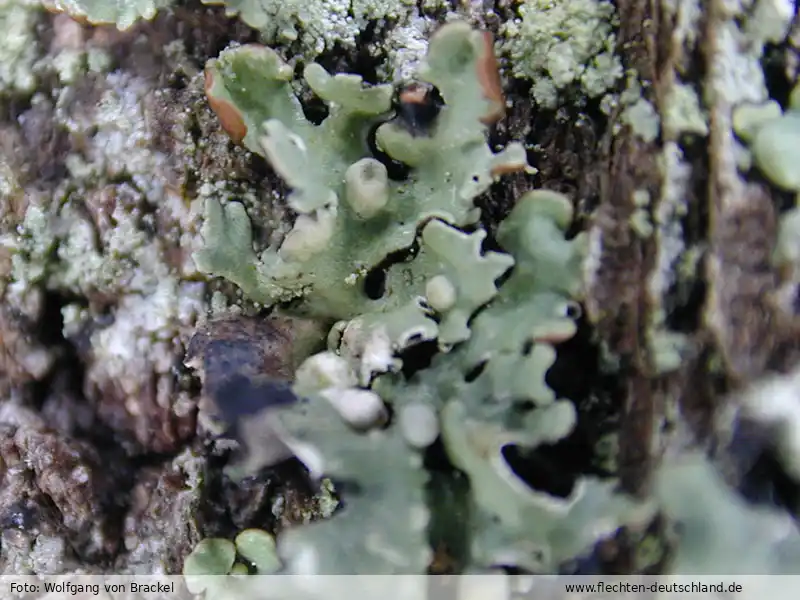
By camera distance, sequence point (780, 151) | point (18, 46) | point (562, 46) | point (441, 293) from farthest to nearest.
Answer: point (18, 46), point (562, 46), point (441, 293), point (780, 151)

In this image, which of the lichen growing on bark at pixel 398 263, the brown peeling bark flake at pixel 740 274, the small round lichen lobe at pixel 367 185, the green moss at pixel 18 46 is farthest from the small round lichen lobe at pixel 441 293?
the green moss at pixel 18 46

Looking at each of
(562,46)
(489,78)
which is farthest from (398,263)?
(562,46)

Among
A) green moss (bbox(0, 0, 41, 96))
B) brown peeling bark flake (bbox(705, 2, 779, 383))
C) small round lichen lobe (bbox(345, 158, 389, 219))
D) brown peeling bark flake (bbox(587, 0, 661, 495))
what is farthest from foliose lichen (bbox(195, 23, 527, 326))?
green moss (bbox(0, 0, 41, 96))

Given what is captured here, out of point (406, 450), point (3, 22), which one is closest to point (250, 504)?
point (406, 450)

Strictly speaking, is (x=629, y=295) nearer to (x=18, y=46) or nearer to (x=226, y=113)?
(x=226, y=113)

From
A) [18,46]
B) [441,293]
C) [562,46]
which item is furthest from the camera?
[18,46]

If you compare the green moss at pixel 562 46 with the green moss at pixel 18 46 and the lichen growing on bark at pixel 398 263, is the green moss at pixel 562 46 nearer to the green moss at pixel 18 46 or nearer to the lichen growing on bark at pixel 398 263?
the lichen growing on bark at pixel 398 263
